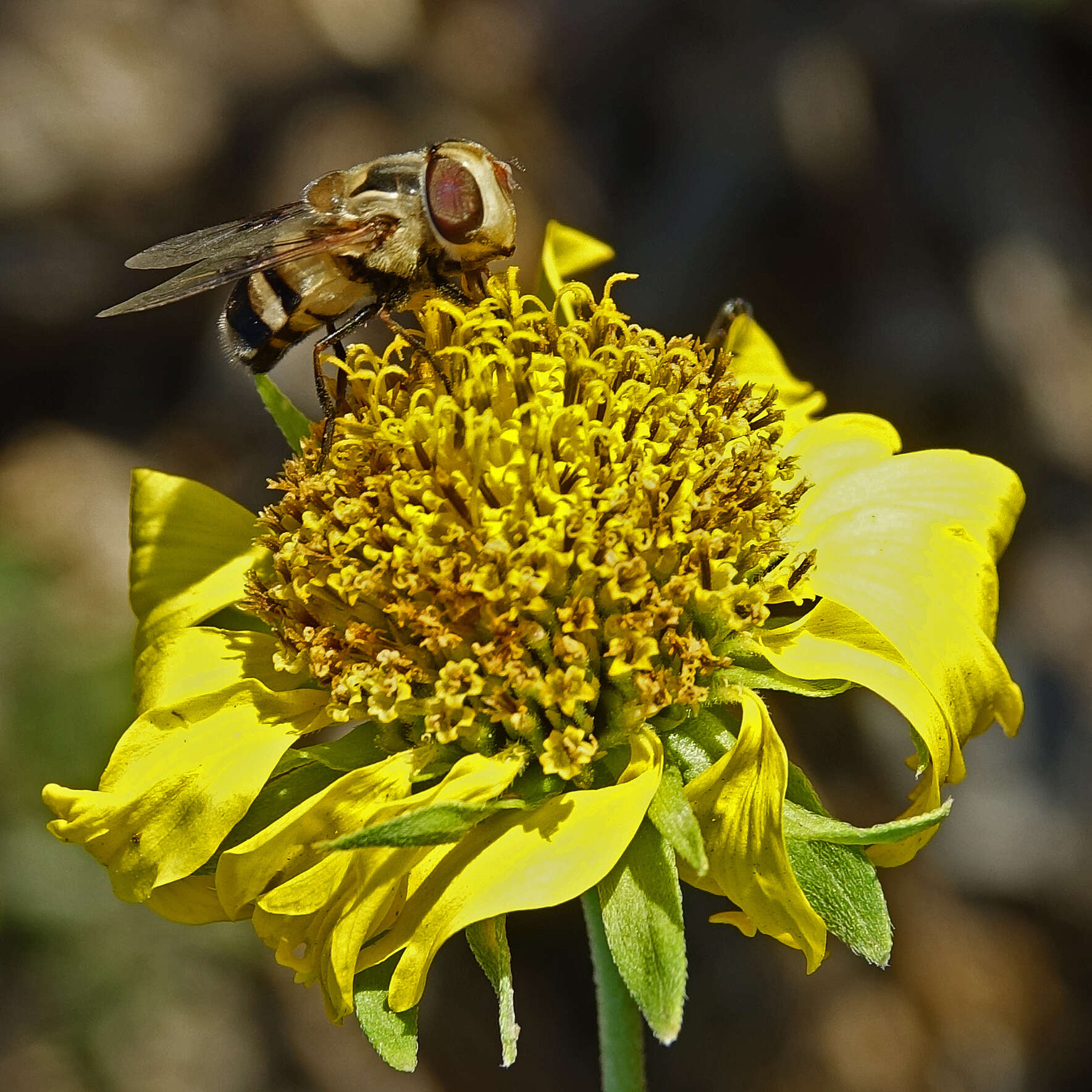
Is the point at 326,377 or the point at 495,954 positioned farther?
the point at 326,377

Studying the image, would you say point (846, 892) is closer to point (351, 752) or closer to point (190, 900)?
point (351, 752)

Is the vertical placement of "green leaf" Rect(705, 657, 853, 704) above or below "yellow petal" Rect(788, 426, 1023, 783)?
A: below

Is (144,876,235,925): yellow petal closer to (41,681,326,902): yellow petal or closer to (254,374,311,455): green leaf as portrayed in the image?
(41,681,326,902): yellow petal

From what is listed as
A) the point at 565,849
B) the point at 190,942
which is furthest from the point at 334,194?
the point at 190,942

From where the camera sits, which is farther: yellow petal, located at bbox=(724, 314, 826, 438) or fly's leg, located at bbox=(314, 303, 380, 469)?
yellow petal, located at bbox=(724, 314, 826, 438)

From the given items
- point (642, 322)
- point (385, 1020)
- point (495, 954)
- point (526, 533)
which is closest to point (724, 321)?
point (526, 533)

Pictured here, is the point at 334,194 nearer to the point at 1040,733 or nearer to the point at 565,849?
the point at 565,849

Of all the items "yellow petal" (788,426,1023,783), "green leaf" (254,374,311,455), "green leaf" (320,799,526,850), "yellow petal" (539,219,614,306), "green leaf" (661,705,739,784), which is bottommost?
"green leaf" (661,705,739,784)

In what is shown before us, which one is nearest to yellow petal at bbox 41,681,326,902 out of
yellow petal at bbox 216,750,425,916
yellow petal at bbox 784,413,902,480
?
yellow petal at bbox 216,750,425,916
